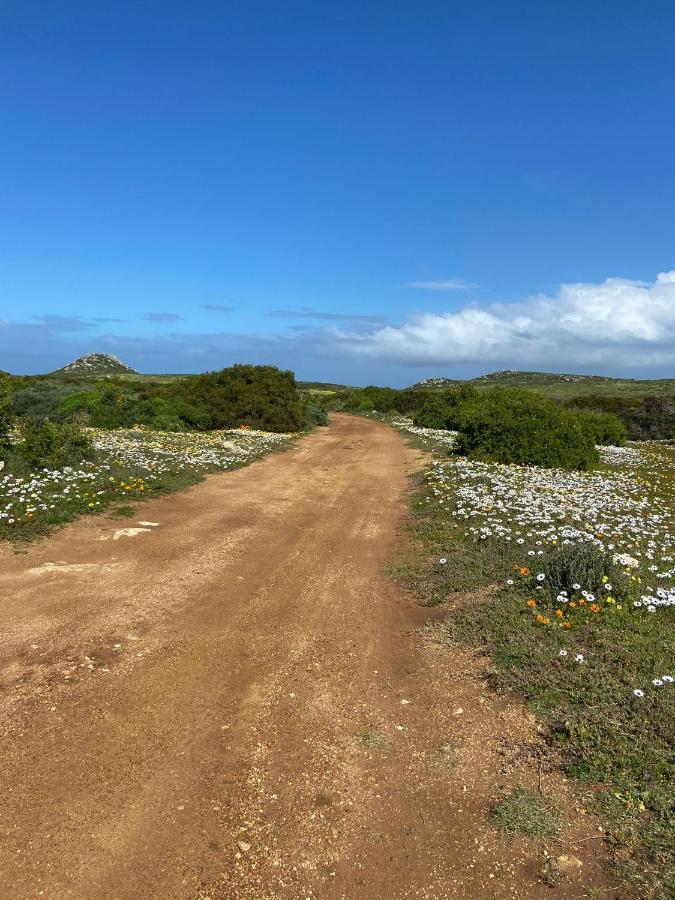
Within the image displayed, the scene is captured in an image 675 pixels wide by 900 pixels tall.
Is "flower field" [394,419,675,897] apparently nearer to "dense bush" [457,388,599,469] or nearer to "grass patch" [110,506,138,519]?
"grass patch" [110,506,138,519]

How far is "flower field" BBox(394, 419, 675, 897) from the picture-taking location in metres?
4.48

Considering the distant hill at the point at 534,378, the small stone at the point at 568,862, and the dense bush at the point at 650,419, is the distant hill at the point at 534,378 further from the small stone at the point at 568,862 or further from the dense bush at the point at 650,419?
the small stone at the point at 568,862

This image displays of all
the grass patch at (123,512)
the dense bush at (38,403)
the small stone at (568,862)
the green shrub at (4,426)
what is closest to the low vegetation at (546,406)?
the grass patch at (123,512)

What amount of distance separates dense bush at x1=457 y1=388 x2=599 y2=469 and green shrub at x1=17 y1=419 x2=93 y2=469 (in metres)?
15.7

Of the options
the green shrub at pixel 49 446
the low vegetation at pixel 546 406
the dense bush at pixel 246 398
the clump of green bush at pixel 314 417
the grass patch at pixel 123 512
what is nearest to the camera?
the grass patch at pixel 123 512

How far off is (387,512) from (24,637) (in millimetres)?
9693

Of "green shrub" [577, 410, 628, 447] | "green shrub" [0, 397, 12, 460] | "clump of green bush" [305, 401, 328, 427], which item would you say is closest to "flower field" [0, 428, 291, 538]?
"green shrub" [0, 397, 12, 460]

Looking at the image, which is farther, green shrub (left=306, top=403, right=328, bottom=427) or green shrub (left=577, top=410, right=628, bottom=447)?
green shrub (left=306, top=403, right=328, bottom=427)

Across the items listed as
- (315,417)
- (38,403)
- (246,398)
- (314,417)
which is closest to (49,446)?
(38,403)

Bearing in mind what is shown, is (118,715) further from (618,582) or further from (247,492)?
(247,492)

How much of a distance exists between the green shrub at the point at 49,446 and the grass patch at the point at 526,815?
1478cm

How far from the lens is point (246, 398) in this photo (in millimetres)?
39688

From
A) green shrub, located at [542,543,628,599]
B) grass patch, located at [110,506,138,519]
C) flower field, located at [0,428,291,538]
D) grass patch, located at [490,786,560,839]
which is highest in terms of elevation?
flower field, located at [0,428,291,538]

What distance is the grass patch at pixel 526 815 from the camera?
4198 mm
